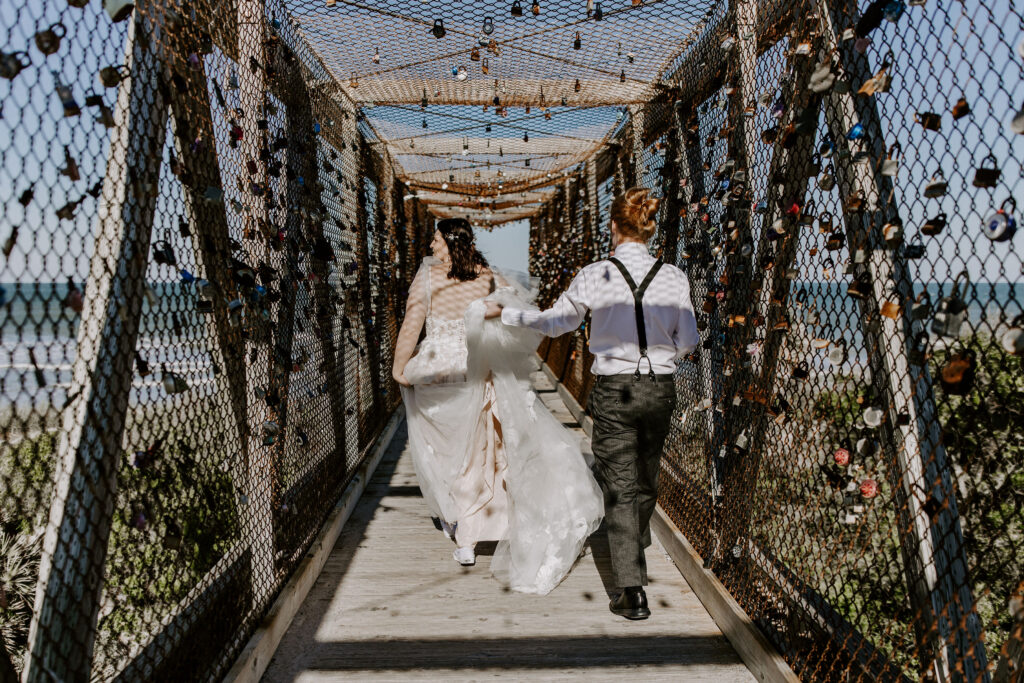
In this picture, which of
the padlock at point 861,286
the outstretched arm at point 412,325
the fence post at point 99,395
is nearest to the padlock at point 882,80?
the padlock at point 861,286

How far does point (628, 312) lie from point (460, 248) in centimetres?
120

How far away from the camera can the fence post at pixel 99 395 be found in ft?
4.83

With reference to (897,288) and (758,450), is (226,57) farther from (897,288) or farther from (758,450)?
(758,450)

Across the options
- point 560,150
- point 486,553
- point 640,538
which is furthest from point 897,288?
point 560,150

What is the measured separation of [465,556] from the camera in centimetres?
349

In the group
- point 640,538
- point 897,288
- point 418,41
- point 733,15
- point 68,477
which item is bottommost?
point 640,538

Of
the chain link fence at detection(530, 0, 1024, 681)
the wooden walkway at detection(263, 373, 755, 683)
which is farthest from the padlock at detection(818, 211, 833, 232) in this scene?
the wooden walkway at detection(263, 373, 755, 683)

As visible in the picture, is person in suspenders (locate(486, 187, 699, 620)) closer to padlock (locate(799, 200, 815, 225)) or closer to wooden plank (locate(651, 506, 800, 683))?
wooden plank (locate(651, 506, 800, 683))

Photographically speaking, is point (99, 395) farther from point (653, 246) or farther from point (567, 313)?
point (653, 246)

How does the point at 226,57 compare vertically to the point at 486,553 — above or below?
above

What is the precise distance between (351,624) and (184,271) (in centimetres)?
160

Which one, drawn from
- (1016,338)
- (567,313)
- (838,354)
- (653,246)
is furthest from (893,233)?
(653,246)

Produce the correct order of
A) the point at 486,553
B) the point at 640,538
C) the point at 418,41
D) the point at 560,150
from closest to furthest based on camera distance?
the point at 640,538 < the point at 486,553 < the point at 418,41 < the point at 560,150

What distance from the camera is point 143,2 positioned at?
169 cm
